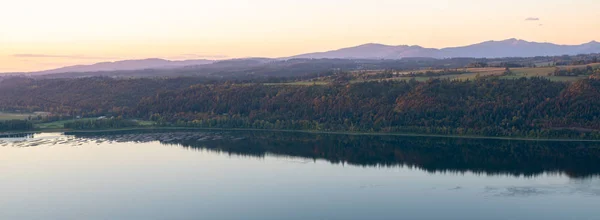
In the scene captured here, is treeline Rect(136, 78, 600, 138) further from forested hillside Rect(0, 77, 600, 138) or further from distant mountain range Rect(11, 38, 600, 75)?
distant mountain range Rect(11, 38, 600, 75)

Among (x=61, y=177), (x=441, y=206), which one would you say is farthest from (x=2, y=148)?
(x=441, y=206)

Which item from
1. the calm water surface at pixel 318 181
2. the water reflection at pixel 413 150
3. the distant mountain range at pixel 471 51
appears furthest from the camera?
the distant mountain range at pixel 471 51

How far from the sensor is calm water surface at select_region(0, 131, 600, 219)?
67.9 ft

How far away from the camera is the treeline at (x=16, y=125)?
40.2 m

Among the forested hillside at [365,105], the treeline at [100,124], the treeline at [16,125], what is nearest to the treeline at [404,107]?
the forested hillside at [365,105]

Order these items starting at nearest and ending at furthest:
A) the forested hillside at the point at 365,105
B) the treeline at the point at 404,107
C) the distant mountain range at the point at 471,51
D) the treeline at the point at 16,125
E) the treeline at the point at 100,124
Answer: the treeline at the point at 404,107
the forested hillside at the point at 365,105
the treeline at the point at 16,125
the treeline at the point at 100,124
the distant mountain range at the point at 471,51

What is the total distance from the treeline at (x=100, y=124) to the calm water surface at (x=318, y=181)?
4.80 meters

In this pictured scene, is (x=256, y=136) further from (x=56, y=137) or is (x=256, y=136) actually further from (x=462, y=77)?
(x=462, y=77)

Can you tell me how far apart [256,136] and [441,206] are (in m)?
18.9

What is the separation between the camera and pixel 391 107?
130 feet

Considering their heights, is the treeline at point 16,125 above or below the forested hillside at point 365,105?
below

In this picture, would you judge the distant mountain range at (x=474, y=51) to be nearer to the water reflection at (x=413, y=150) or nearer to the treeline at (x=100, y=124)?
the treeline at (x=100, y=124)

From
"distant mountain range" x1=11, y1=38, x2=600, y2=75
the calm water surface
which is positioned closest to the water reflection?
the calm water surface

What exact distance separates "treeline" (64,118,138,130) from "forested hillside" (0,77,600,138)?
255cm
